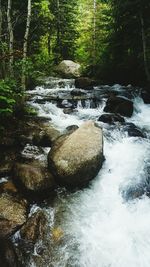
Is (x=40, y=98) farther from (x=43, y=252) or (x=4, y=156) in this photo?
(x=43, y=252)

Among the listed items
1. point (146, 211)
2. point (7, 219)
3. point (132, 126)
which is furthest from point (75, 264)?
point (132, 126)

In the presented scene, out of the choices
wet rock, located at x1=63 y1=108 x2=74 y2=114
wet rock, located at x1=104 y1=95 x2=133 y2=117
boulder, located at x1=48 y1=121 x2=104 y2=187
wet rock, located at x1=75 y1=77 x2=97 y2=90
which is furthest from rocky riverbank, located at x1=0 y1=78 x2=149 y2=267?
wet rock, located at x1=75 y1=77 x2=97 y2=90

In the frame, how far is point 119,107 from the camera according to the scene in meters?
12.6

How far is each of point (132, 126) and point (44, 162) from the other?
4.47 meters

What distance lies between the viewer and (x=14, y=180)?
6863mm

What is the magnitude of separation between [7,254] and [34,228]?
743 mm

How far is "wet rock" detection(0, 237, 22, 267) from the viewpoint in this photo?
5.03m

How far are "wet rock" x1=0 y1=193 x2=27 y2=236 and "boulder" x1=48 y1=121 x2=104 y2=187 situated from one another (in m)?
1.16

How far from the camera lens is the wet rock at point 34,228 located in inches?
221

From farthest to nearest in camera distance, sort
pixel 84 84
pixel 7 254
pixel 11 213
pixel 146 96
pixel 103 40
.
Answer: pixel 103 40 → pixel 84 84 → pixel 146 96 → pixel 11 213 → pixel 7 254

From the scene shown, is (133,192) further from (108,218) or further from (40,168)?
(40,168)

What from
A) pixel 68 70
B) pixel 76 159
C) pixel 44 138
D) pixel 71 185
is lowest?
pixel 71 185

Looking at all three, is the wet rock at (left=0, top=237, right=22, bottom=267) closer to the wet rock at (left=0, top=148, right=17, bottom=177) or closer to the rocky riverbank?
the rocky riverbank

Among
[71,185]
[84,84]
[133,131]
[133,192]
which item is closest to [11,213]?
[71,185]
